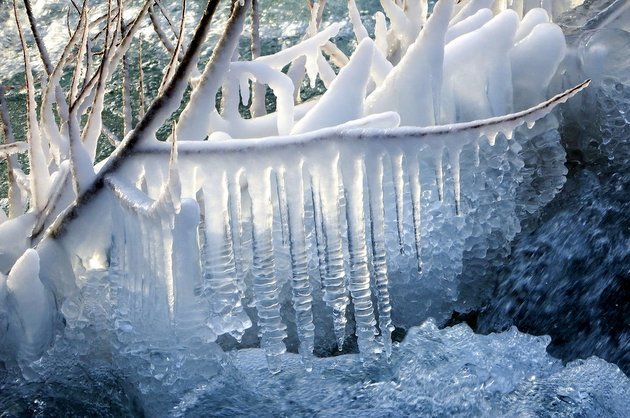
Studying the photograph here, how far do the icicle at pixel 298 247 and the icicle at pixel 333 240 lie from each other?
0.04m

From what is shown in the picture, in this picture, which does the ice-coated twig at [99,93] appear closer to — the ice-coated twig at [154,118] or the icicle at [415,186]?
the ice-coated twig at [154,118]

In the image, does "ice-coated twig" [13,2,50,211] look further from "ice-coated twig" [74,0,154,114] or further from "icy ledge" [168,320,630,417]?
"icy ledge" [168,320,630,417]

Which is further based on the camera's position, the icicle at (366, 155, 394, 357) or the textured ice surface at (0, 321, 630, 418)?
the textured ice surface at (0, 321, 630, 418)

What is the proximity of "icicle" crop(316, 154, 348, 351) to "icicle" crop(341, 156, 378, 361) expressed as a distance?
22 millimetres

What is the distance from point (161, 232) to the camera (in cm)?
180

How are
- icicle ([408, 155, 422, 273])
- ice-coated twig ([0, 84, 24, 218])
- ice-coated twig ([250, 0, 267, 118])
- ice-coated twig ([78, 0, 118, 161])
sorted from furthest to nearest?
1. ice-coated twig ([250, 0, 267, 118])
2. ice-coated twig ([0, 84, 24, 218])
3. ice-coated twig ([78, 0, 118, 161])
4. icicle ([408, 155, 422, 273])

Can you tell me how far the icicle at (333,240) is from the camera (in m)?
1.87

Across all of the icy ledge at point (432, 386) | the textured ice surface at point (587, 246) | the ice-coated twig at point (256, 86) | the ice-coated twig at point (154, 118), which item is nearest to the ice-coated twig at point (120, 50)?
the ice-coated twig at point (154, 118)

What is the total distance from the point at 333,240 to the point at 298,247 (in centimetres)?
7

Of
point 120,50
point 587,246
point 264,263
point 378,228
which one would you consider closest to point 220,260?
point 264,263

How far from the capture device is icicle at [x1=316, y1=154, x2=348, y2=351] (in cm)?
187

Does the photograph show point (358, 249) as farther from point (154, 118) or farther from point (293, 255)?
point (154, 118)

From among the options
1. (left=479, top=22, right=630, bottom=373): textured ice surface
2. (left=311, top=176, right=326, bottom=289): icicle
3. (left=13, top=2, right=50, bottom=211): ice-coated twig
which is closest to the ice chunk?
(left=13, top=2, right=50, bottom=211): ice-coated twig

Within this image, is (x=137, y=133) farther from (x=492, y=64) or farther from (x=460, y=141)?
(x=492, y=64)
